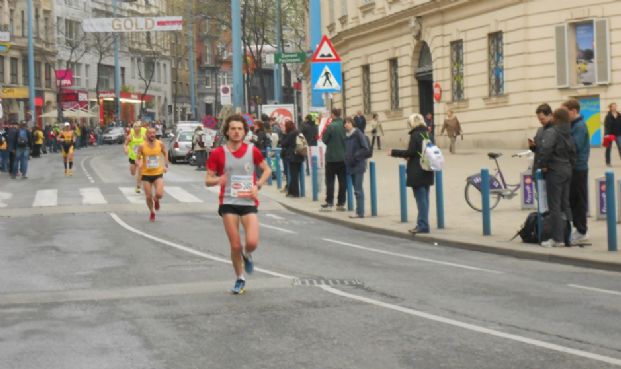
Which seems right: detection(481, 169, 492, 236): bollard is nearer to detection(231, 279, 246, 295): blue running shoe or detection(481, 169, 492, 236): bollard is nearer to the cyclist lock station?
the cyclist lock station

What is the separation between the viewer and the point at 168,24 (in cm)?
5572

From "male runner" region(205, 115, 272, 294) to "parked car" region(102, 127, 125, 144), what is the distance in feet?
252

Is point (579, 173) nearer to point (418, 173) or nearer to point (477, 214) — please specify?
point (418, 173)

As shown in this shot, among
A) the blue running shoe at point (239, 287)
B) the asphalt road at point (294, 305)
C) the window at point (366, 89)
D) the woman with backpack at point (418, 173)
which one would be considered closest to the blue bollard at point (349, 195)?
the asphalt road at point (294, 305)

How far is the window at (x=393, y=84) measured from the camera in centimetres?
5009

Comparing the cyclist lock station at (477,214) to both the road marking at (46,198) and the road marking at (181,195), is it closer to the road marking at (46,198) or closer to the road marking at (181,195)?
the road marking at (181,195)

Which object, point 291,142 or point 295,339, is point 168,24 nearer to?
point 291,142

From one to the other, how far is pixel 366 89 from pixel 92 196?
1045 inches

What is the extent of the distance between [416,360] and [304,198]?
740 inches

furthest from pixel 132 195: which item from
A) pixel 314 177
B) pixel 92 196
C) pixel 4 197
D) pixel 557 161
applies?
pixel 557 161

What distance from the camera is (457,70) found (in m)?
44.0

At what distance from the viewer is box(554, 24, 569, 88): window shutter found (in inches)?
1473

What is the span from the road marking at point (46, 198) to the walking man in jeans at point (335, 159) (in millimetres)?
6339

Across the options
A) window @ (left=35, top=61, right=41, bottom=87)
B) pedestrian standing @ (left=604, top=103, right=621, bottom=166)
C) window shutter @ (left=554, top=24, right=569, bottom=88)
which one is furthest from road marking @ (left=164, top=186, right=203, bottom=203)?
window @ (left=35, top=61, right=41, bottom=87)
